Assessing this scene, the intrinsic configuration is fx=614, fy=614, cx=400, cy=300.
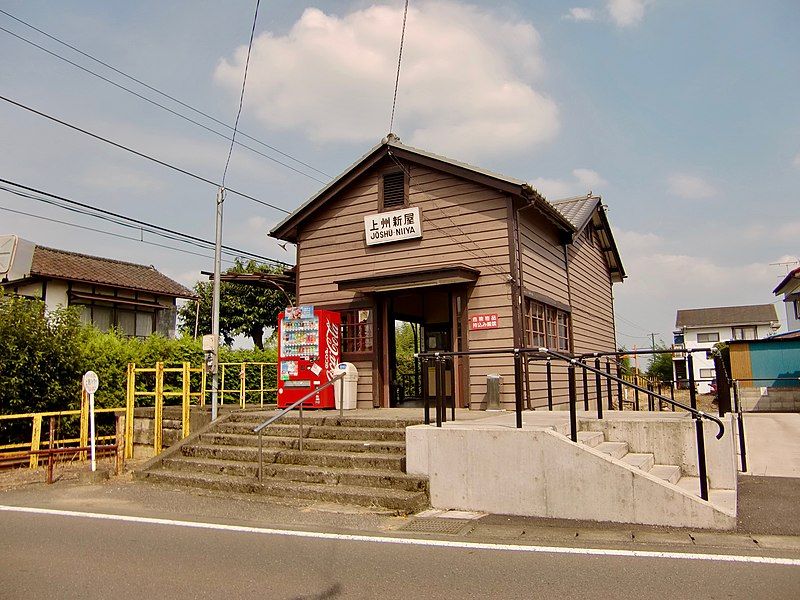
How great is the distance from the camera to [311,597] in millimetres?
4461

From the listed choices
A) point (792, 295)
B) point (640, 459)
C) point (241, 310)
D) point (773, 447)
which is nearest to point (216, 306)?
point (640, 459)

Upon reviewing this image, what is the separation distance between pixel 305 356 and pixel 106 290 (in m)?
16.5

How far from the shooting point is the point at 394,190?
13.8 meters

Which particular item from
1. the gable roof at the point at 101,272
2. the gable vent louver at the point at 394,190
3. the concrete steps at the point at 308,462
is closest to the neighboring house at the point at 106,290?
the gable roof at the point at 101,272

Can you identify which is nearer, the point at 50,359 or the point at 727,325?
the point at 50,359

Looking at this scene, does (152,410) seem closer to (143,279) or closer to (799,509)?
(799,509)

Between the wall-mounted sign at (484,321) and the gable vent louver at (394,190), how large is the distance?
3.10 metres

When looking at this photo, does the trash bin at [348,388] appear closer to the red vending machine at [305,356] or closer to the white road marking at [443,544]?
the red vending machine at [305,356]

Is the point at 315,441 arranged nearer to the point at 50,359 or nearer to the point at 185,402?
the point at 185,402

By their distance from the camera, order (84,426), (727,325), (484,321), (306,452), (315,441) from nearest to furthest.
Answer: (306,452) < (315,441) < (484,321) < (84,426) < (727,325)

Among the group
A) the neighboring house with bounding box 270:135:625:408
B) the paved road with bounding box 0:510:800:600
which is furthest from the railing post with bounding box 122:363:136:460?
the paved road with bounding box 0:510:800:600

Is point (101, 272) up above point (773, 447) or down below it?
above

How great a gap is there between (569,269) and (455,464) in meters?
10.2

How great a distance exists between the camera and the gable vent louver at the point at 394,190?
13664mm
